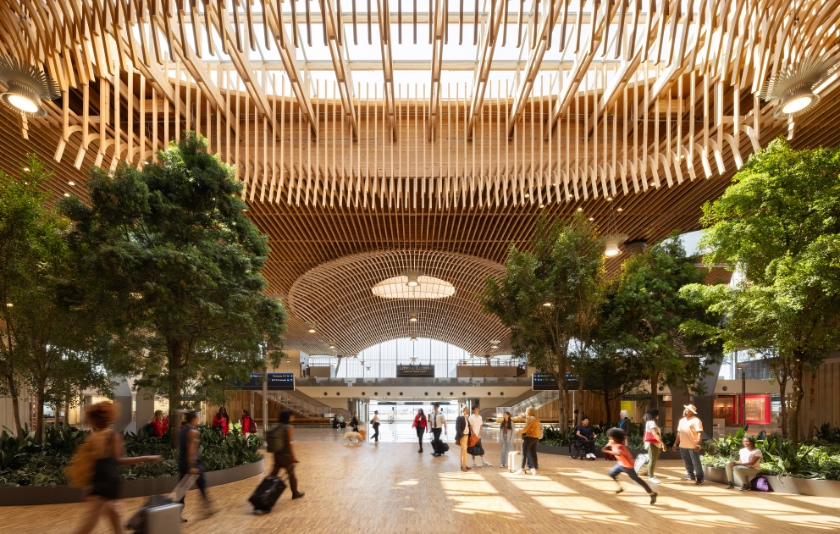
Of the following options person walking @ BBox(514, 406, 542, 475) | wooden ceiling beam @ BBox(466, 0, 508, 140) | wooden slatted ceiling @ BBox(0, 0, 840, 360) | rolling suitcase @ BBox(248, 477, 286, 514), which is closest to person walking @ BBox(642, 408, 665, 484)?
person walking @ BBox(514, 406, 542, 475)

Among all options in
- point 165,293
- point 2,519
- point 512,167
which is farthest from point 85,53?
point 512,167

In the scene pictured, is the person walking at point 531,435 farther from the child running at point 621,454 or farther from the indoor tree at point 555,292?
the indoor tree at point 555,292

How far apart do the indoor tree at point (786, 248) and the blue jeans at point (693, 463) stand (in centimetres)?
187

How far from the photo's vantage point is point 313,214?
67.6 feet

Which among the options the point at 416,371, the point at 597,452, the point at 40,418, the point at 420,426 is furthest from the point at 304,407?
the point at 40,418

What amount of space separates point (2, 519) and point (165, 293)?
3.60m

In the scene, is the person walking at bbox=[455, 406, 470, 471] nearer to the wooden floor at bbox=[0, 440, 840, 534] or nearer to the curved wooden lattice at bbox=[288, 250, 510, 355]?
the wooden floor at bbox=[0, 440, 840, 534]

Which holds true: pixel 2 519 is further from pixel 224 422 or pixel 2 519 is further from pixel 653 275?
pixel 653 275

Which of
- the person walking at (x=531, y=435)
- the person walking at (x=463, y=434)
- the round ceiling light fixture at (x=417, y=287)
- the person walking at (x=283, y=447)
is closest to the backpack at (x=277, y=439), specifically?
the person walking at (x=283, y=447)

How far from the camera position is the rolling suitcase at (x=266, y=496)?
880 centimetres

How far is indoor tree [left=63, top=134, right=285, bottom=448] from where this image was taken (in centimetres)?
1097

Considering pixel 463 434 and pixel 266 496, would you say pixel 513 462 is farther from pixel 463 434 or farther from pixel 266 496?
pixel 266 496

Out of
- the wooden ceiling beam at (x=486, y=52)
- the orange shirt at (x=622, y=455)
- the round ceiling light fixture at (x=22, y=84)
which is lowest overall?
the orange shirt at (x=622, y=455)

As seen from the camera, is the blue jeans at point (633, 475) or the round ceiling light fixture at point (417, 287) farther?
the round ceiling light fixture at point (417, 287)
